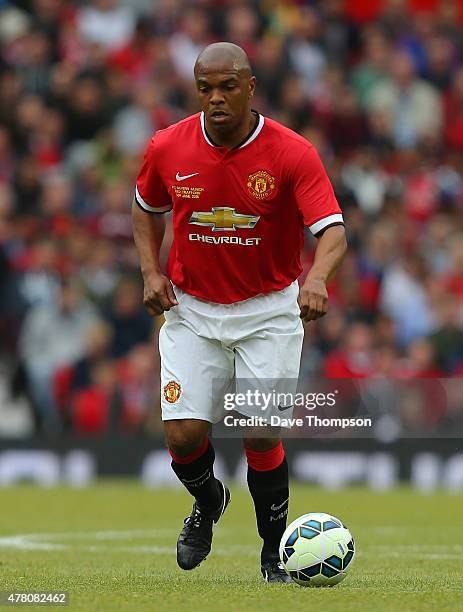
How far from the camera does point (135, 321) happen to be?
15094 mm

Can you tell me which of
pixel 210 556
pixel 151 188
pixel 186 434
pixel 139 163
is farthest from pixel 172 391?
pixel 139 163

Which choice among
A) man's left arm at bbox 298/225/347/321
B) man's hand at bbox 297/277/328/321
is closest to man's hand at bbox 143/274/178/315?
man's left arm at bbox 298/225/347/321

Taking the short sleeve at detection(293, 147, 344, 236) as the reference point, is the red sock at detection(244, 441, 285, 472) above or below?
below

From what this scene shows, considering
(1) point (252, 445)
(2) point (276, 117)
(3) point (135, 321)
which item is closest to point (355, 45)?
(2) point (276, 117)

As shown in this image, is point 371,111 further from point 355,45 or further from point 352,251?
point 352,251

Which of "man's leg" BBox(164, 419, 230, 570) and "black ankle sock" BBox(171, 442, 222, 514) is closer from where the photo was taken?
"man's leg" BBox(164, 419, 230, 570)

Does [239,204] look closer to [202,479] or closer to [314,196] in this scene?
[314,196]

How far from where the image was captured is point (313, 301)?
261 inches

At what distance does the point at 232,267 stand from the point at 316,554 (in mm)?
1446

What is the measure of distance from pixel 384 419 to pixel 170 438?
296 inches

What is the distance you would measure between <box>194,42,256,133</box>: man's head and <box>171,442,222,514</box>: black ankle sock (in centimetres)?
170

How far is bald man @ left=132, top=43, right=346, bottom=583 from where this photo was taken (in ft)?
23.2

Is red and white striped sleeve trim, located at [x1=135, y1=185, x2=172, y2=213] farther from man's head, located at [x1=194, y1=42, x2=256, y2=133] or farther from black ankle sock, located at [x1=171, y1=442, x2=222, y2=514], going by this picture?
black ankle sock, located at [x1=171, y1=442, x2=222, y2=514]

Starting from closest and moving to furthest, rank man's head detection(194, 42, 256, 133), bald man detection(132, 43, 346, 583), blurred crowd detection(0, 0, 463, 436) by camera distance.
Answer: man's head detection(194, 42, 256, 133)
bald man detection(132, 43, 346, 583)
blurred crowd detection(0, 0, 463, 436)
